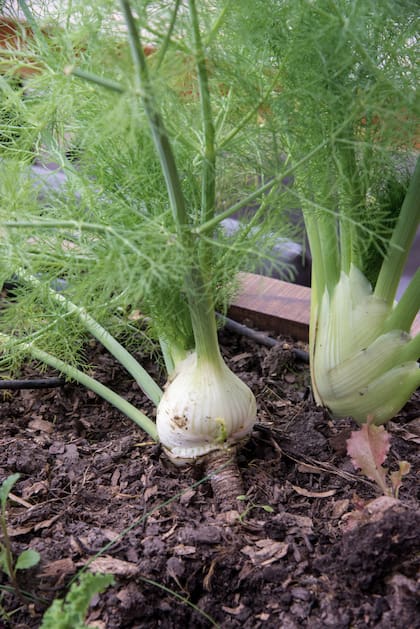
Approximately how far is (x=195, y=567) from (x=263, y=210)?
1.28ft

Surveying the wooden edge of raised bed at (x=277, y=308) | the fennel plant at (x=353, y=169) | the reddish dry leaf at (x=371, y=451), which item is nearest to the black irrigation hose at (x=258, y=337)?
the wooden edge of raised bed at (x=277, y=308)

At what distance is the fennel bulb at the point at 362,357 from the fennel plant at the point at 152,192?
0.14m

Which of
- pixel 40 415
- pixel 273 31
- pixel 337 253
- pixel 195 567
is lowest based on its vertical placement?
pixel 40 415

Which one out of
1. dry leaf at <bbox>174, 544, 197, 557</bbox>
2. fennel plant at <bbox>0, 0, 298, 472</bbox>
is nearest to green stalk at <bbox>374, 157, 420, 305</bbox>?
fennel plant at <bbox>0, 0, 298, 472</bbox>

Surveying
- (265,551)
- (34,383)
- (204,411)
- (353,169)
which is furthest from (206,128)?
(34,383)

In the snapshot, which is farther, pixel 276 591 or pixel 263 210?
pixel 263 210

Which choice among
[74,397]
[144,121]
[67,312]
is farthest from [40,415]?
[144,121]

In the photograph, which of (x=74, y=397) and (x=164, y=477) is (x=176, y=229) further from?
(x=74, y=397)

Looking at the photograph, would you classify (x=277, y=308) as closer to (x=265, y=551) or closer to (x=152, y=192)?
(x=152, y=192)

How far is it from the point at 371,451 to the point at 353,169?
0.33 meters

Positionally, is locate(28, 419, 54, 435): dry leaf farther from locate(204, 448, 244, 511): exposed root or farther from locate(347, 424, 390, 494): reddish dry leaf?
locate(347, 424, 390, 494): reddish dry leaf

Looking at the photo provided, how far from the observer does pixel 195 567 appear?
668mm

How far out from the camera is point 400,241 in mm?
835

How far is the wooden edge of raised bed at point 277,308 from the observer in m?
1.20
